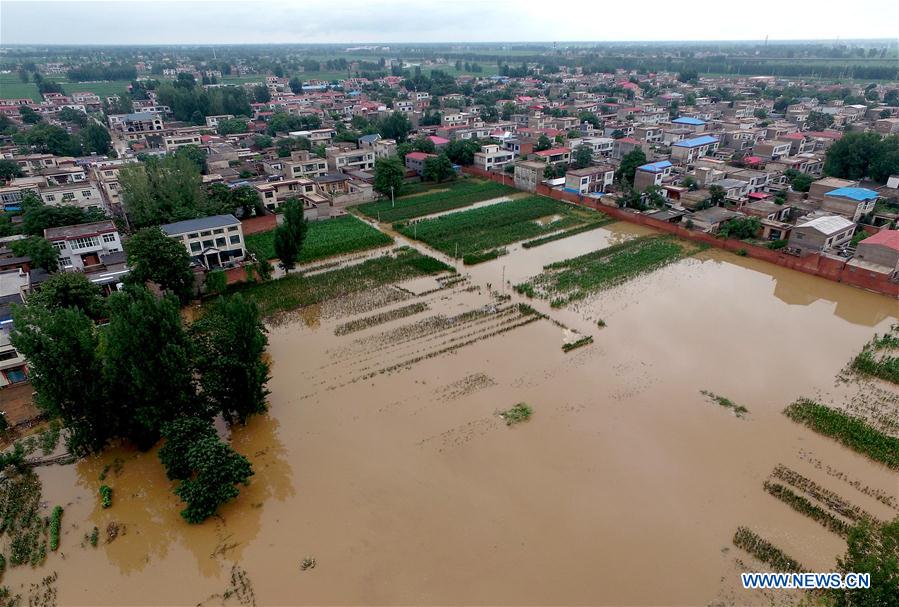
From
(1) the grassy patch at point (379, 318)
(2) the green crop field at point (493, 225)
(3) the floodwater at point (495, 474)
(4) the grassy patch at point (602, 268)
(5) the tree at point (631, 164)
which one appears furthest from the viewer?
(5) the tree at point (631, 164)

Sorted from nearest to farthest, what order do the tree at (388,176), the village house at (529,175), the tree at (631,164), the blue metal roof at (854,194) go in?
the blue metal roof at (854,194), the tree at (388,176), the tree at (631,164), the village house at (529,175)

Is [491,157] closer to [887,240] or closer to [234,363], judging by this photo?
[887,240]

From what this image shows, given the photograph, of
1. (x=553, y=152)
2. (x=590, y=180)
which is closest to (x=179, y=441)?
(x=590, y=180)

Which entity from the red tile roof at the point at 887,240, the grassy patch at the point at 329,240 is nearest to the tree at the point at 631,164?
the red tile roof at the point at 887,240

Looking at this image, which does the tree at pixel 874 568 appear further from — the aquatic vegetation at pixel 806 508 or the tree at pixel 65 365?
the tree at pixel 65 365

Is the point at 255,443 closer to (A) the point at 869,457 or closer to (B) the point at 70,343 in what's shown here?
(B) the point at 70,343

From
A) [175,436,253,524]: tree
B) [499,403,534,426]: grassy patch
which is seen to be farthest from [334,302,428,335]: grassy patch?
[175,436,253,524]: tree

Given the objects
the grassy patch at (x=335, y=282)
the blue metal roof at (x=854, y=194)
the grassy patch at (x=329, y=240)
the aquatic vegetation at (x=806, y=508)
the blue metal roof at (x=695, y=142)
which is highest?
the blue metal roof at (x=695, y=142)
